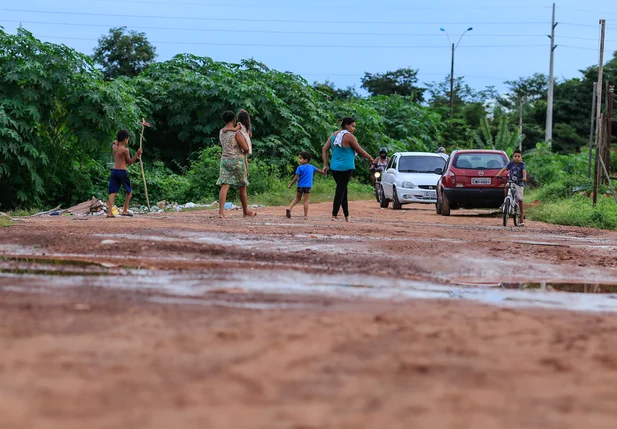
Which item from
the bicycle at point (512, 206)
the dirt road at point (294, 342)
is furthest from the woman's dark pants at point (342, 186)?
the dirt road at point (294, 342)

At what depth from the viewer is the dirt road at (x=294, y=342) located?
3.31 m

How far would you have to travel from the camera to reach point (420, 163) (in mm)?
25453

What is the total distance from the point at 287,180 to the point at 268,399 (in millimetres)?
26513

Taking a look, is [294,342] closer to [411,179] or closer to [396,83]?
[411,179]

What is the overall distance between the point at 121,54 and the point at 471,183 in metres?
35.2

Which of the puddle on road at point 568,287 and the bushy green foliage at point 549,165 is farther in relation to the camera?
the bushy green foliage at point 549,165

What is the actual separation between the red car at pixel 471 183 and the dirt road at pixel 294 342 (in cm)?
1230

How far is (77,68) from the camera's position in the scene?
2281 centimetres

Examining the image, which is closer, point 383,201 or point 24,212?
point 24,212

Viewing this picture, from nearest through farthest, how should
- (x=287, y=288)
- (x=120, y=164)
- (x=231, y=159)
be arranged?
(x=287, y=288) → (x=231, y=159) → (x=120, y=164)

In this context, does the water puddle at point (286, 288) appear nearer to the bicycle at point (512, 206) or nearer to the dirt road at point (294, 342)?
the dirt road at point (294, 342)

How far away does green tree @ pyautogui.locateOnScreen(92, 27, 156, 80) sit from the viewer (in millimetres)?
52312

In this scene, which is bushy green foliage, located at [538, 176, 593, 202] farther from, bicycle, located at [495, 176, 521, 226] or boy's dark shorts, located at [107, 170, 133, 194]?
boy's dark shorts, located at [107, 170, 133, 194]

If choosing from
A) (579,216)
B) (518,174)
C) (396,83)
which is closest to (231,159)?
(518,174)
